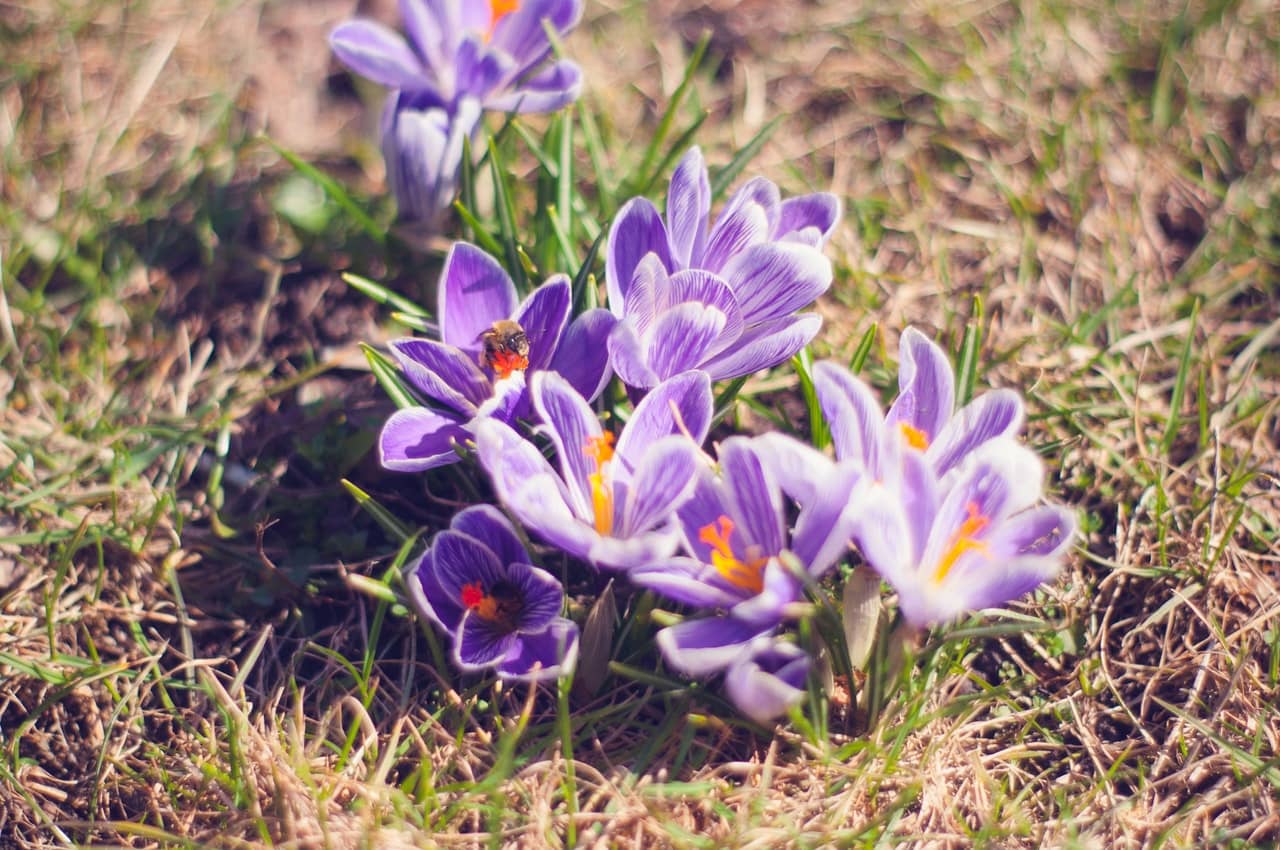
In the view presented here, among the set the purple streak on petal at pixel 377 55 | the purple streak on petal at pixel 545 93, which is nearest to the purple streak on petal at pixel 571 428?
the purple streak on petal at pixel 545 93

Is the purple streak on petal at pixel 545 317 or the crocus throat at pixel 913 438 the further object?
the purple streak on petal at pixel 545 317

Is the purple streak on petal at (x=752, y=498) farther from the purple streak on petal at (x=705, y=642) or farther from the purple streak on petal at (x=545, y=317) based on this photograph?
the purple streak on petal at (x=545, y=317)

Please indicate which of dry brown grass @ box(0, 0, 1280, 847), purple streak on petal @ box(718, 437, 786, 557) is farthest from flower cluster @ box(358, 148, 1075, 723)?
dry brown grass @ box(0, 0, 1280, 847)

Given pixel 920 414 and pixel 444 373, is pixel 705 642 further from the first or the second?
pixel 444 373

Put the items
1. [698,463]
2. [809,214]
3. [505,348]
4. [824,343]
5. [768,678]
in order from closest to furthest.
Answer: [768,678]
[698,463]
[505,348]
[809,214]
[824,343]

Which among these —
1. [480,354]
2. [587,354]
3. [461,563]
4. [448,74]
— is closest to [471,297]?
[480,354]

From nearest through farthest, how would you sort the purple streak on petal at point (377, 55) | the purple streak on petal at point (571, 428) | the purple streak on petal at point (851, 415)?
the purple streak on petal at point (851, 415) < the purple streak on petal at point (571, 428) < the purple streak on petal at point (377, 55)

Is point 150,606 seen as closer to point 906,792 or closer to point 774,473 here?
point 774,473
